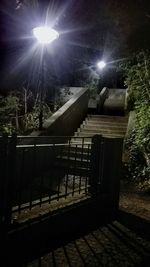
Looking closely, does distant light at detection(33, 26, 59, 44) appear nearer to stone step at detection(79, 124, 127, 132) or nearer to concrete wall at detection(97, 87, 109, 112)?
stone step at detection(79, 124, 127, 132)

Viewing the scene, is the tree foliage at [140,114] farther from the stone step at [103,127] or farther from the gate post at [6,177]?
the gate post at [6,177]

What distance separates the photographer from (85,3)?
12.4 metres

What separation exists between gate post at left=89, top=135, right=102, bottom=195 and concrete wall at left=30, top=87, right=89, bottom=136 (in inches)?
151

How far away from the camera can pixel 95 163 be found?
593cm

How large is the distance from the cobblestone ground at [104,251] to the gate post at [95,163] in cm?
76

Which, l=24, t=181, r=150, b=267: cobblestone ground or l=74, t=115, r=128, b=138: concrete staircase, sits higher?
l=74, t=115, r=128, b=138: concrete staircase

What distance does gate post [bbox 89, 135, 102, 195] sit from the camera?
5895 millimetres

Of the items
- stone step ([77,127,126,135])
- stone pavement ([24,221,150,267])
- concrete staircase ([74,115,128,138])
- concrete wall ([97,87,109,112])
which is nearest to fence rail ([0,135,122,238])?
stone pavement ([24,221,150,267])

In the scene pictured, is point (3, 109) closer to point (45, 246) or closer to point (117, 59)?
point (117, 59)

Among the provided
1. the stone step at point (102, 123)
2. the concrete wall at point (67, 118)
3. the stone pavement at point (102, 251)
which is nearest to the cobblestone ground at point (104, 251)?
the stone pavement at point (102, 251)

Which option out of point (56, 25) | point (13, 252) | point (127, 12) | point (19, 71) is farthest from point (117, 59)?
point (13, 252)

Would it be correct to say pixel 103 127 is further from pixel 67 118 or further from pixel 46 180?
pixel 46 180

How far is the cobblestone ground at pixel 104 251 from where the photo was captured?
421cm

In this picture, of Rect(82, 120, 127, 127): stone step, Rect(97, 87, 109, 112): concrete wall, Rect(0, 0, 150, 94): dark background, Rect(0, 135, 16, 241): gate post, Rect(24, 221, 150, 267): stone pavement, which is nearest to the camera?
Rect(0, 135, 16, 241): gate post
